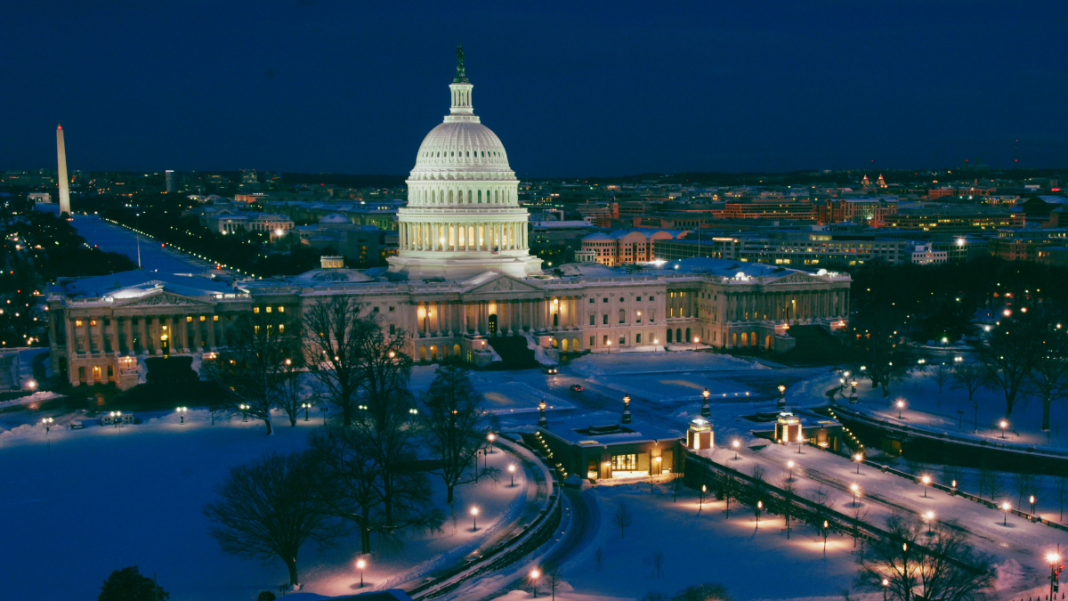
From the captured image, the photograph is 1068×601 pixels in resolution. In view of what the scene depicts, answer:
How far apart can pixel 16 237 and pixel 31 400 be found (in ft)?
439

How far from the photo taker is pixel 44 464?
52438 millimetres

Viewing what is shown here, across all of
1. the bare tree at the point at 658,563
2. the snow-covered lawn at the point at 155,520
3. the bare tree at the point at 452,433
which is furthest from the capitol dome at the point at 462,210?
the bare tree at the point at 658,563

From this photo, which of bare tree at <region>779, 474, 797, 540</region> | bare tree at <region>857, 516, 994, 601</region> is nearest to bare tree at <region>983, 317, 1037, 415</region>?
bare tree at <region>779, 474, 797, 540</region>

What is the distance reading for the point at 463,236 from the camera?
103938 mm

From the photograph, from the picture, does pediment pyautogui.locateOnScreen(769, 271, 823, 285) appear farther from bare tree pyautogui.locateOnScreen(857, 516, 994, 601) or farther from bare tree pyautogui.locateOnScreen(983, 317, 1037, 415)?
bare tree pyautogui.locateOnScreen(857, 516, 994, 601)

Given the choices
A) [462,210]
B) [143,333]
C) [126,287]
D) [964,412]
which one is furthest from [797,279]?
[126,287]

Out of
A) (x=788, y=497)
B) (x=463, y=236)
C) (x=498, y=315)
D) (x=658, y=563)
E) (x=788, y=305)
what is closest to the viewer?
(x=658, y=563)

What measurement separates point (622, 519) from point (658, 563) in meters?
5.53

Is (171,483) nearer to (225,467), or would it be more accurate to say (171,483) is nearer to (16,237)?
(225,467)

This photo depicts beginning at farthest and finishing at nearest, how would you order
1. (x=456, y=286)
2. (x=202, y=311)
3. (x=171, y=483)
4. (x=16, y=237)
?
1. (x=16, y=237)
2. (x=456, y=286)
3. (x=202, y=311)
4. (x=171, y=483)

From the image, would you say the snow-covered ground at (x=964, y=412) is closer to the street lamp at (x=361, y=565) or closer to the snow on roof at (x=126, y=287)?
the street lamp at (x=361, y=565)

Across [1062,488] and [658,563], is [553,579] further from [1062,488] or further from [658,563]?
[1062,488]

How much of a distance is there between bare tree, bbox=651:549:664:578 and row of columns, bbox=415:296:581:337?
50.2 m

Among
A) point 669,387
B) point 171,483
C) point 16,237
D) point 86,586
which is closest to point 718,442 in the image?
point 669,387
